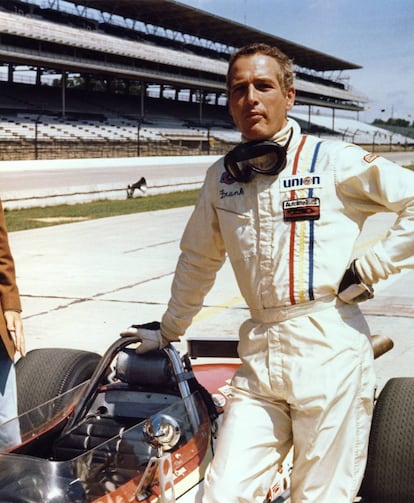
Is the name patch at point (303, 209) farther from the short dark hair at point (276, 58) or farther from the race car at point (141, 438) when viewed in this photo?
the race car at point (141, 438)

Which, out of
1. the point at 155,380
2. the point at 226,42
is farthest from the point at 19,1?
the point at 155,380

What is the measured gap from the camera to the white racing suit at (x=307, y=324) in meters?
2.50

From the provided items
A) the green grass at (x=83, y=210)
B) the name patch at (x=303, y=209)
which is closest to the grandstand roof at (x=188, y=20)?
the green grass at (x=83, y=210)

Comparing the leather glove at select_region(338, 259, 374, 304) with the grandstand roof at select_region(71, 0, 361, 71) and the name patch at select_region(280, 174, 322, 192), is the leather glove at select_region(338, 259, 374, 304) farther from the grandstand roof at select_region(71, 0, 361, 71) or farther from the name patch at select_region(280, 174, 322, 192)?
the grandstand roof at select_region(71, 0, 361, 71)

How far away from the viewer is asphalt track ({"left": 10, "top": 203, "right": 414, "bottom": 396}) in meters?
7.00

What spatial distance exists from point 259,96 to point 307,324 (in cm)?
78

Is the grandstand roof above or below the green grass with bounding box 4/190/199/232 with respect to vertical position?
above

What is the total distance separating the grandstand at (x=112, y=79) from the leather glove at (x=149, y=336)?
32412 mm

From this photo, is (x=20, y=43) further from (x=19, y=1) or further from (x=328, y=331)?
(x=328, y=331)

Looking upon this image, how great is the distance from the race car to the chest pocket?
0.59 meters

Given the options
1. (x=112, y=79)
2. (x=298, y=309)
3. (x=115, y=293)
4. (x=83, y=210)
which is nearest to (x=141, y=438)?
(x=298, y=309)

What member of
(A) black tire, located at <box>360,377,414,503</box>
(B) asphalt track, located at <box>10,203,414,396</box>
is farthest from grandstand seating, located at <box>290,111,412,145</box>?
(A) black tire, located at <box>360,377,414,503</box>

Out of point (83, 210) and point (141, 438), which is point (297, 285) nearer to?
point (141, 438)

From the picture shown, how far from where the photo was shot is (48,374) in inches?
155
